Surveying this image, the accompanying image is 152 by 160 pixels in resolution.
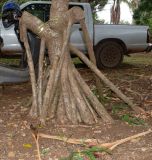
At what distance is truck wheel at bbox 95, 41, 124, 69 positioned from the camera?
1204 centimetres

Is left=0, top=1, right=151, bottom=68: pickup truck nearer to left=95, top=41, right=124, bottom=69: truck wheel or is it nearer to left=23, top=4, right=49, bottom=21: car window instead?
left=95, top=41, right=124, bottom=69: truck wheel

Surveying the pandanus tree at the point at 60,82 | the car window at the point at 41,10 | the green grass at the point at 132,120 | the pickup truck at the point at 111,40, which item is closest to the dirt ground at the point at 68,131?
the green grass at the point at 132,120

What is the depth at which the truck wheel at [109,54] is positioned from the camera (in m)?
12.0

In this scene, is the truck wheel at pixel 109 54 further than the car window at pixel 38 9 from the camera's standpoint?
Yes

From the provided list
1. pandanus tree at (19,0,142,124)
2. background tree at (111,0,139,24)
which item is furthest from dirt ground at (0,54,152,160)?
background tree at (111,0,139,24)

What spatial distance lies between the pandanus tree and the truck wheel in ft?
19.3

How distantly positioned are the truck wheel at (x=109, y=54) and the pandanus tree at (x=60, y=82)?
5.89m

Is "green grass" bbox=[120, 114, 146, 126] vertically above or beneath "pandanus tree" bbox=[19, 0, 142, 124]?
beneath

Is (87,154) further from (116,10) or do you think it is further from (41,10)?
(116,10)

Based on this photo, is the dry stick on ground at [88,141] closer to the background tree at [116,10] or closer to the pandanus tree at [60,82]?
the pandanus tree at [60,82]

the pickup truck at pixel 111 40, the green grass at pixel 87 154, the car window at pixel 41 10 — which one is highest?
the car window at pixel 41 10

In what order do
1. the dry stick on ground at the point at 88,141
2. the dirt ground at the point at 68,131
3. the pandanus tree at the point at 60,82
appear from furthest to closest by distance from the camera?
the pandanus tree at the point at 60,82 → the dry stick on ground at the point at 88,141 → the dirt ground at the point at 68,131

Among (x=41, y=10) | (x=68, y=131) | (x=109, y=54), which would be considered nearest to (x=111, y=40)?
(x=109, y=54)

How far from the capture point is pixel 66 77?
6000 mm
